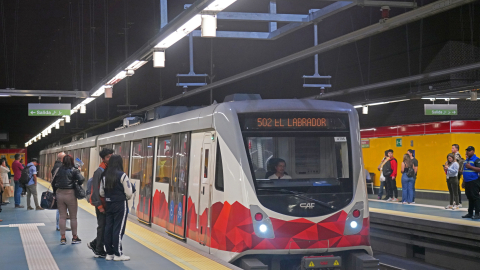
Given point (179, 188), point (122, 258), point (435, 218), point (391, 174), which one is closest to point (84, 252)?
point (122, 258)

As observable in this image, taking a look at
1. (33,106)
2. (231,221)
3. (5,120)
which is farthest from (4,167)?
(5,120)

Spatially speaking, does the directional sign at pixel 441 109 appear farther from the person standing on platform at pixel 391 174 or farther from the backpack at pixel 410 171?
the backpack at pixel 410 171

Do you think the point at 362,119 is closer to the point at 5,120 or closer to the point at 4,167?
the point at 4,167

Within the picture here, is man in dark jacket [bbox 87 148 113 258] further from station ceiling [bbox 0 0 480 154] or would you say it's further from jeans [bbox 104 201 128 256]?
station ceiling [bbox 0 0 480 154]

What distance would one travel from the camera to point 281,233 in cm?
707

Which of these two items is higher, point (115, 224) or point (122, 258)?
point (115, 224)

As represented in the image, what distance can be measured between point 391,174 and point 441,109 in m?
2.68

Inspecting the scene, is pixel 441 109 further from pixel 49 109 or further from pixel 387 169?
pixel 49 109

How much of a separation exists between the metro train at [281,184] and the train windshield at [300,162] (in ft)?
0.04

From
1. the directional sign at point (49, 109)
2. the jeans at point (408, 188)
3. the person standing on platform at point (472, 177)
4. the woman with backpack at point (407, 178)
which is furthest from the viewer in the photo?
the directional sign at point (49, 109)

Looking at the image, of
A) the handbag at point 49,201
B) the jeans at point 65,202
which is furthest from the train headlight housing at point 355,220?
the handbag at point 49,201

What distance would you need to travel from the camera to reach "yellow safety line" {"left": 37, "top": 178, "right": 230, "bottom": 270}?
6895 mm

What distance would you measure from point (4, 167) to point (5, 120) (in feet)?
88.5

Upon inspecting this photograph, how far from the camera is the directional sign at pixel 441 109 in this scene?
1805cm
